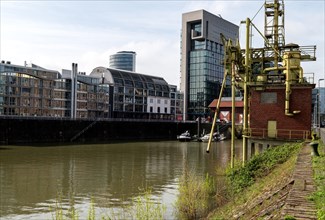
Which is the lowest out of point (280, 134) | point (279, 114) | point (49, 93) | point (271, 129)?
point (280, 134)

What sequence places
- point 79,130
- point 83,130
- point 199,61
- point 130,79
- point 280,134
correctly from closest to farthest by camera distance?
1. point 280,134
2. point 79,130
3. point 83,130
4. point 130,79
5. point 199,61

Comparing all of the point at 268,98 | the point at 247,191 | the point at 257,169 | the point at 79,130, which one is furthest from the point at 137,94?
the point at 247,191

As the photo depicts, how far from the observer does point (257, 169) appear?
82.8ft

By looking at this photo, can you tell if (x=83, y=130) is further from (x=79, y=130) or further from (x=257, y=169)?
(x=257, y=169)

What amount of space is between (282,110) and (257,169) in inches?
452

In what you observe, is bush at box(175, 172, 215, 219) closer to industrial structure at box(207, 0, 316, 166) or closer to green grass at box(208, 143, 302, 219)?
green grass at box(208, 143, 302, 219)

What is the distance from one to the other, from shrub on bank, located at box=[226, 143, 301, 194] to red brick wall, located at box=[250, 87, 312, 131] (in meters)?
6.24

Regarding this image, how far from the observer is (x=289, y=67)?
36.0 metres

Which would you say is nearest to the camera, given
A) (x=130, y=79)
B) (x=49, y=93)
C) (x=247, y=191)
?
(x=247, y=191)

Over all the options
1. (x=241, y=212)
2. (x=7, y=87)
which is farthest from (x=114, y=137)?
(x=241, y=212)

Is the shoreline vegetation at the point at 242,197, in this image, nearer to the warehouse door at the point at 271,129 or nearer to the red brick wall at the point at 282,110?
the warehouse door at the point at 271,129

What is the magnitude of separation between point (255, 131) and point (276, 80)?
18.1 feet

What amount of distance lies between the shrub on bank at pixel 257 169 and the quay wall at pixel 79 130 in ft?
195

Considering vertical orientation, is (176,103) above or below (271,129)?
above
